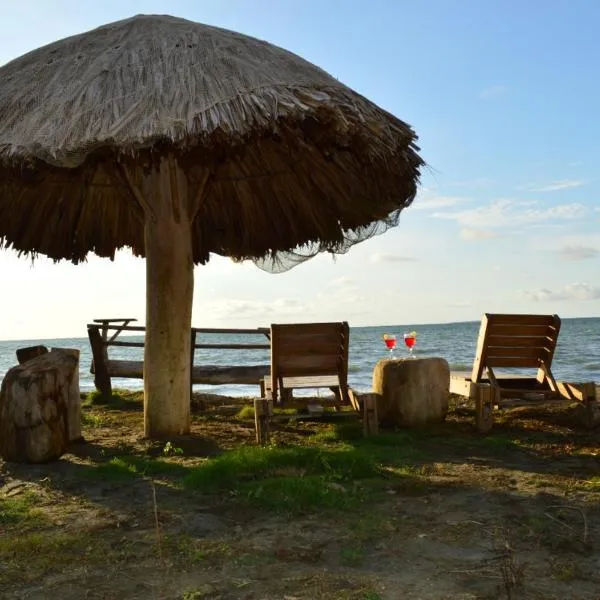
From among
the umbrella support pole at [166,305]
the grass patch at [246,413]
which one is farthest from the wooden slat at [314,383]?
the grass patch at [246,413]

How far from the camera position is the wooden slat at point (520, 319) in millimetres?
7078

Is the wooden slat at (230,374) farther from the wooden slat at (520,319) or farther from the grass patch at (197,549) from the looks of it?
the grass patch at (197,549)

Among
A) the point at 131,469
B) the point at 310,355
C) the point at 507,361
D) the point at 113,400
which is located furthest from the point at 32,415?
the point at 507,361

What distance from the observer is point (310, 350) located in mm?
6945

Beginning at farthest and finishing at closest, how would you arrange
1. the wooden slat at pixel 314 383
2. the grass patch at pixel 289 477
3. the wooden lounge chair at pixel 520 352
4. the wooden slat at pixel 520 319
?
the wooden slat at pixel 520 319
the wooden lounge chair at pixel 520 352
the wooden slat at pixel 314 383
the grass patch at pixel 289 477

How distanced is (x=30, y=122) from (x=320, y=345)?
3.65 metres

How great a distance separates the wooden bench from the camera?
30.6 ft

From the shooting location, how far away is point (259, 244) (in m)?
9.14

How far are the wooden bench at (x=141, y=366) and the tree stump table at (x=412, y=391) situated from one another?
105 inches

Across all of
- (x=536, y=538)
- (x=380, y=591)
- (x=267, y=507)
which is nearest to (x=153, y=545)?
(x=267, y=507)

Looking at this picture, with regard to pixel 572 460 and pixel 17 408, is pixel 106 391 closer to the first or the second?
pixel 17 408

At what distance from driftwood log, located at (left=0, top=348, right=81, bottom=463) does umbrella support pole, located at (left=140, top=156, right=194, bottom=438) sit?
1.05 m

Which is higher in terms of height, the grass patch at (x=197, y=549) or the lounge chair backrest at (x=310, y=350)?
the lounge chair backrest at (x=310, y=350)

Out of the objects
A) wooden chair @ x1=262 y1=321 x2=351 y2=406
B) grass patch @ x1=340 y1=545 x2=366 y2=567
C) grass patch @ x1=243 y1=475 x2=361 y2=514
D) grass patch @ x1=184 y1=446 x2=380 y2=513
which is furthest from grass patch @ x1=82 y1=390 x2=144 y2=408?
grass patch @ x1=340 y1=545 x2=366 y2=567
